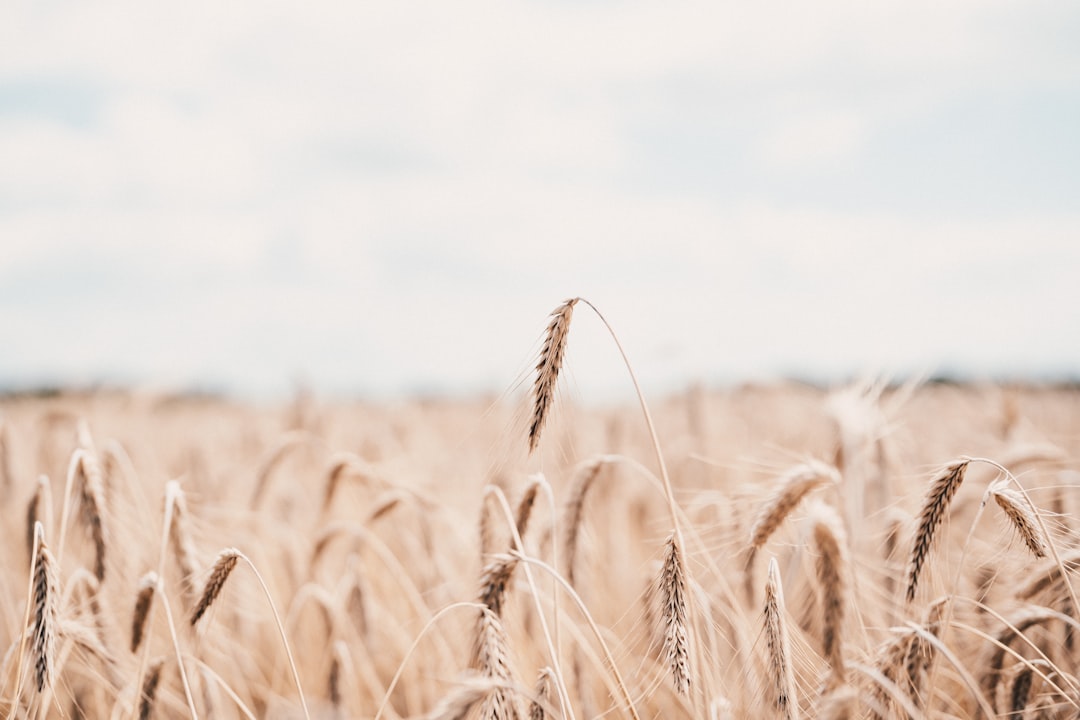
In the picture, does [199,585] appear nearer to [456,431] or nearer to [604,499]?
[604,499]

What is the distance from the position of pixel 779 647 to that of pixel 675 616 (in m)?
0.21

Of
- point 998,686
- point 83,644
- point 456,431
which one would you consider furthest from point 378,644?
point 456,431

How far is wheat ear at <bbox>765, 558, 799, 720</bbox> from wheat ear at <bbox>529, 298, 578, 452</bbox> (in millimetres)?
567

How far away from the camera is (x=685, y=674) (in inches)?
56.5

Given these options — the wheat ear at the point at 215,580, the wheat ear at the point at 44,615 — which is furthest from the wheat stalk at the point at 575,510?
the wheat ear at the point at 44,615

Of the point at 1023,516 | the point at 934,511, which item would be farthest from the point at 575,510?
the point at 1023,516

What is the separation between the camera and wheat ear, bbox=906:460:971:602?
5.24 ft

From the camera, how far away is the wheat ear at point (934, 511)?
1.60 m

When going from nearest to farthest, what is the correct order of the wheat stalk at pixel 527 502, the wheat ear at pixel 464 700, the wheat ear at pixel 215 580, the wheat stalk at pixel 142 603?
the wheat ear at pixel 464 700 → the wheat ear at pixel 215 580 → the wheat stalk at pixel 142 603 → the wheat stalk at pixel 527 502

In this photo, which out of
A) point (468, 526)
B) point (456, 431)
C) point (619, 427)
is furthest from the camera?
point (456, 431)

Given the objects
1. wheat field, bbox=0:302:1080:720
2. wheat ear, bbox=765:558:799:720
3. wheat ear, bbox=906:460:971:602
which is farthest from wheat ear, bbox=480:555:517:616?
wheat ear, bbox=906:460:971:602

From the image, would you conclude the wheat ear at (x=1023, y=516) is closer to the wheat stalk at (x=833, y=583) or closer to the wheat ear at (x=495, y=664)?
the wheat stalk at (x=833, y=583)

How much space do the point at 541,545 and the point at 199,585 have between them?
127cm

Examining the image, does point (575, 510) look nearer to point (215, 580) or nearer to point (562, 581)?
point (562, 581)
